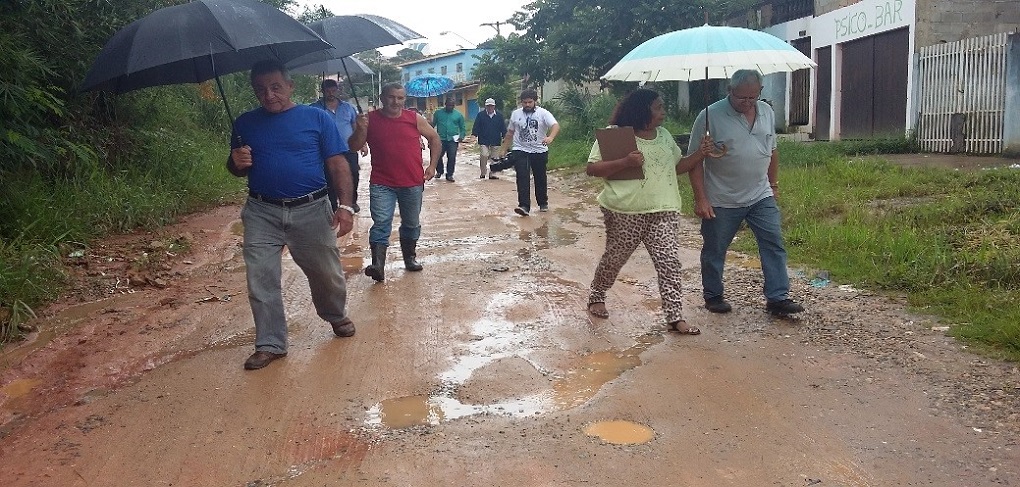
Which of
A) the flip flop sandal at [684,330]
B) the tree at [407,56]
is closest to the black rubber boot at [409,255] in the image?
the flip flop sandal at [684,330]

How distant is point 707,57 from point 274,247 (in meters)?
2.80

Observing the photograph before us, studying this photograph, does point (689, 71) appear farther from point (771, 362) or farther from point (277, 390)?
point (277, 390)

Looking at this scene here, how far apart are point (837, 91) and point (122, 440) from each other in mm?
16015

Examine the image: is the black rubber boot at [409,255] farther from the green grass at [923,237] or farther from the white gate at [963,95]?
the white gate at [963,95]

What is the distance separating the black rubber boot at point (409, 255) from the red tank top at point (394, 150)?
1.95ft

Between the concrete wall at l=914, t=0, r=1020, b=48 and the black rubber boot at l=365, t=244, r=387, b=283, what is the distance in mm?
10846

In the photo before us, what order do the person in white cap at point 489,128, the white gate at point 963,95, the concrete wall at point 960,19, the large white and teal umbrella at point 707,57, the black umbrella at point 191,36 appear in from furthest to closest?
the person in white cap at point 489,128 → the concrete wall at point 960,19 → the white gate at point 963,95 → the large white and teal umbrella at point 707,57 → the black umbrella at point 191,36

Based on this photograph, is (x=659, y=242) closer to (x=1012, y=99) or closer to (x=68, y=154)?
(x=68, y=154)

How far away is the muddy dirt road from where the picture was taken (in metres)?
3.44

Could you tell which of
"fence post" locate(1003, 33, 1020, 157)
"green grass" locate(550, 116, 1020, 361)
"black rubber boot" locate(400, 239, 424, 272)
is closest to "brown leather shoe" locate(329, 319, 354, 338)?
"black rubber boot" locate(400, 239, 424, 272)

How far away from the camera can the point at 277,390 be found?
4.45 m

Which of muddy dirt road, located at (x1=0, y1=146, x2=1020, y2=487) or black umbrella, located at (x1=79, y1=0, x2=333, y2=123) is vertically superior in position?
black umbrella, located at (x1=79, y1=0, x2=333, y2=123)

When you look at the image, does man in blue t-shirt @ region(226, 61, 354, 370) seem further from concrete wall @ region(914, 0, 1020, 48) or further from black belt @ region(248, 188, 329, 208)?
concrete wall @ region(914, 0, 1020, 48)

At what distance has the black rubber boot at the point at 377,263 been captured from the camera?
696cm
